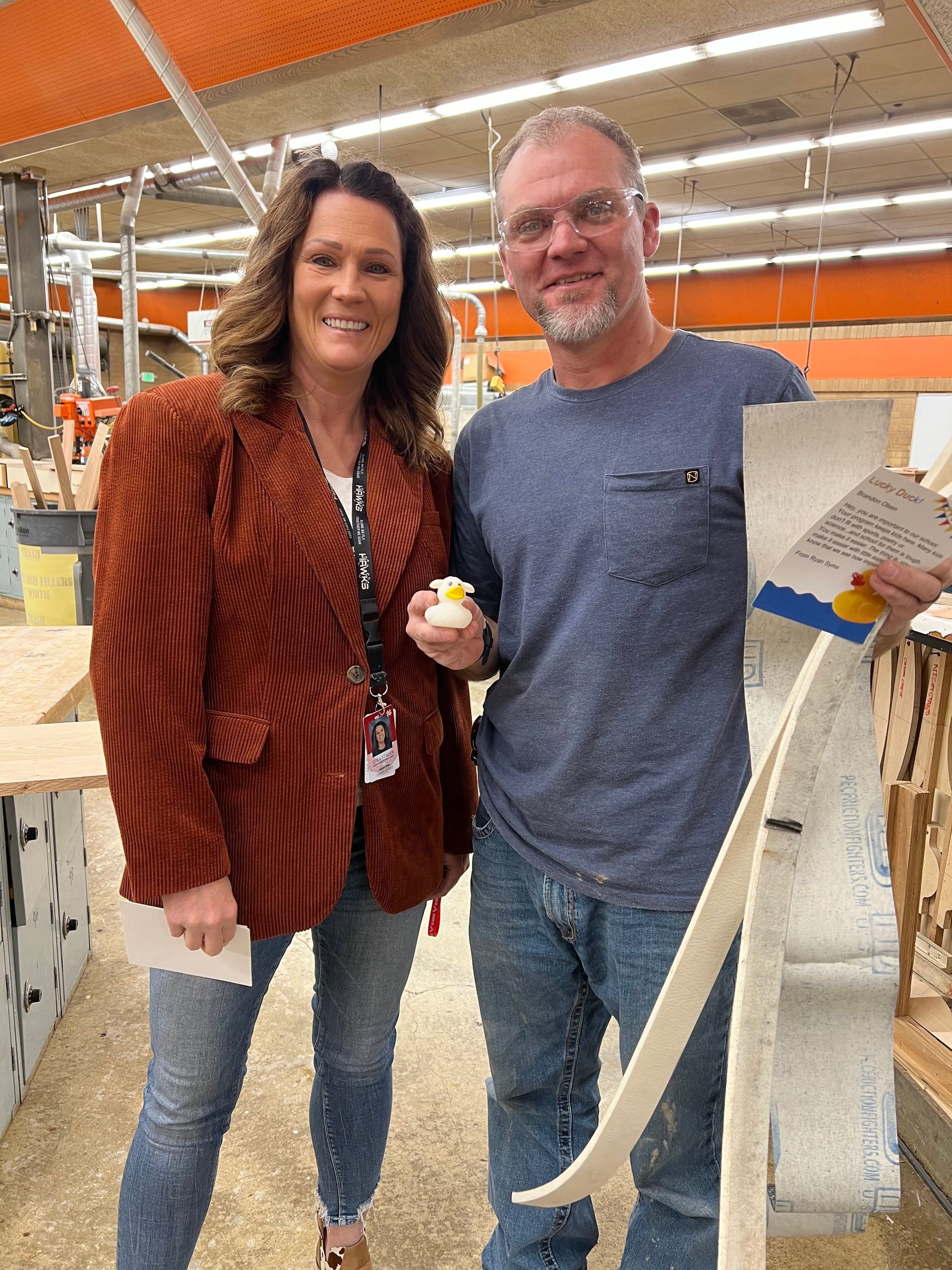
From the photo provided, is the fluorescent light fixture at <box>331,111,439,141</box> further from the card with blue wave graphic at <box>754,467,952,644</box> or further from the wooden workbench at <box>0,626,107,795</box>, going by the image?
the card with blue wave graphic at <box>754,467,952,644</box>

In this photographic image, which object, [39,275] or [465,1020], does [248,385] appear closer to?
[465,1020]

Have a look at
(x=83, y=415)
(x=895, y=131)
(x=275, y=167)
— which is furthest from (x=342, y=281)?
(x=895, y=131)

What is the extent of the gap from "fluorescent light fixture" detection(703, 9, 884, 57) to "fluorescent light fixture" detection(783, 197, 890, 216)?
465cm

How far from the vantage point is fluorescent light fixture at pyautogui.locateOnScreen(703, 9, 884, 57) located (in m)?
5.11

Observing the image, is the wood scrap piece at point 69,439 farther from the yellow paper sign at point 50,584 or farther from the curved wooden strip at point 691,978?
the curved wooden strip at point 691,978

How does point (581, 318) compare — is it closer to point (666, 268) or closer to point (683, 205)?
point (683, 205)

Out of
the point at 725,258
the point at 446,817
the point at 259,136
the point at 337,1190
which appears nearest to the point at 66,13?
the point at 259,136

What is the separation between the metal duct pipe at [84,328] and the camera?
7.51 m

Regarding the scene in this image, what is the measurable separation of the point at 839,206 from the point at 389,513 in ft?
35.2

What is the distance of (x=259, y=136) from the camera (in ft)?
24.2

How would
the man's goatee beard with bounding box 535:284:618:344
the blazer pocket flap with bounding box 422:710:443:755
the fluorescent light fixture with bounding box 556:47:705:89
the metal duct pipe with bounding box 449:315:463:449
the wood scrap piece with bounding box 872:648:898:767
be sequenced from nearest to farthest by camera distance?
the man's goatee beard with bounding box 535:284:618:344 → the blazer pocket flap with bounding box 422:710:443:755 → the wood scrap piece with bounding box 872:648:898:767 → the metal duct pipe with bounding box 449:315:463:449 → the fluorescent light fixture with bounding box 556:47:705:89

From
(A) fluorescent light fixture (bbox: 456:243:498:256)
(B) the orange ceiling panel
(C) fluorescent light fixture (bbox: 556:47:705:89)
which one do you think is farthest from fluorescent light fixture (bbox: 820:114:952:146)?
(B) the orange ceiling panel

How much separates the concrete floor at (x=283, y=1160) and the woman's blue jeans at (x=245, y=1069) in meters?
0.35

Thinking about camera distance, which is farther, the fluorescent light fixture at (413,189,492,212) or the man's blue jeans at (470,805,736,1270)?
the fluorescent light fixture at (413,189,492,212)
